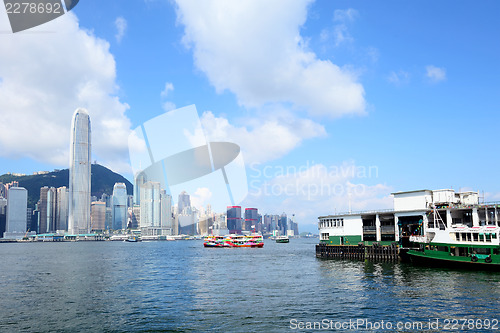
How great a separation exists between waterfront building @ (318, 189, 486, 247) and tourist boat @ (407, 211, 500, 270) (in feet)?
14.2

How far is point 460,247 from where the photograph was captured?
66.8 metres

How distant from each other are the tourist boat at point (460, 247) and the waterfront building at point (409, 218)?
4.34 m

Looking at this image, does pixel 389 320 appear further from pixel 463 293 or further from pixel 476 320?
pixel 463 293

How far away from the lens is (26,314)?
125 ft

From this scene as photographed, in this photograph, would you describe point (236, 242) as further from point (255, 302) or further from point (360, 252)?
point (255, 302)

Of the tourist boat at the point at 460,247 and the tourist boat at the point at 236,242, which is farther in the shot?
the tourist boat at the point at 236,242

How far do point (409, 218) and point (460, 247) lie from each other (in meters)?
17.3

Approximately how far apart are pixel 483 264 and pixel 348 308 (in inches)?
1458

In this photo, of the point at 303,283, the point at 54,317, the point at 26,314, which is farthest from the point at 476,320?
the point at 26,314

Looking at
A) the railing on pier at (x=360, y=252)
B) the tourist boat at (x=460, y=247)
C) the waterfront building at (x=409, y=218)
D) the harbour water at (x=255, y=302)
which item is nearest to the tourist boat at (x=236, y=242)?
the railing on pier at (x=360, y=252)

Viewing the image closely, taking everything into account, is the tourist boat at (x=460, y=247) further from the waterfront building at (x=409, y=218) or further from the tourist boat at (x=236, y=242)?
the tourist boat at (x=236, y=242)

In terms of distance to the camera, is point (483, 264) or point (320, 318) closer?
point (320, 318)

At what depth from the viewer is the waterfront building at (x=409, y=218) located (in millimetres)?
74875

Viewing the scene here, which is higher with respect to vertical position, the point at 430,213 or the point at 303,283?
the point at 430,213
